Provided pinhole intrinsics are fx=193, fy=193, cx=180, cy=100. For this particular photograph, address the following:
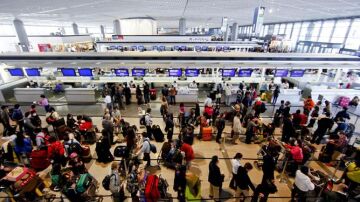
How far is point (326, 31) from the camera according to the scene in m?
29.5

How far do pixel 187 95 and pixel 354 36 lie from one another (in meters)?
25.9

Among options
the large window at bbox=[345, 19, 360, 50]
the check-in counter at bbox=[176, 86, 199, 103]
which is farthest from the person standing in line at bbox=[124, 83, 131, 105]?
the large window at bbox=[345, 19, 360, 50]

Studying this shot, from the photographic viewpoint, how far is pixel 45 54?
12.2 metres

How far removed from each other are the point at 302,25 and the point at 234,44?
20.8 metres

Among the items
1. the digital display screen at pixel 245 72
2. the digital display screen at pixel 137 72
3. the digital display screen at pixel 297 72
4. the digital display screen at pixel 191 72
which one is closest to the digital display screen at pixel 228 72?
the digital display screen at pixel 245 72

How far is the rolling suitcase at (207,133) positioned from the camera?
25.7 feet

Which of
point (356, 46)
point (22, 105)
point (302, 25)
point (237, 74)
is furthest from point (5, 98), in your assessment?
point (302, 25)

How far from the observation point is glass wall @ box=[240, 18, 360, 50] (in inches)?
952

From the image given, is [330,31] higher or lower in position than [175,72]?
higher

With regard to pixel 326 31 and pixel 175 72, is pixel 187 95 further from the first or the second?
pixel 326 31

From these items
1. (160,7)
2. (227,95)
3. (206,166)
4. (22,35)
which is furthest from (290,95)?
(22,35)

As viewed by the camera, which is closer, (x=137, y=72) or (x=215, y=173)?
(x=215, y=173)

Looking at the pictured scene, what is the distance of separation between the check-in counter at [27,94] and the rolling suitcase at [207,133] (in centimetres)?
1085

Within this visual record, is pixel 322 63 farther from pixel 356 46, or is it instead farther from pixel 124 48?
pixel 124 48
